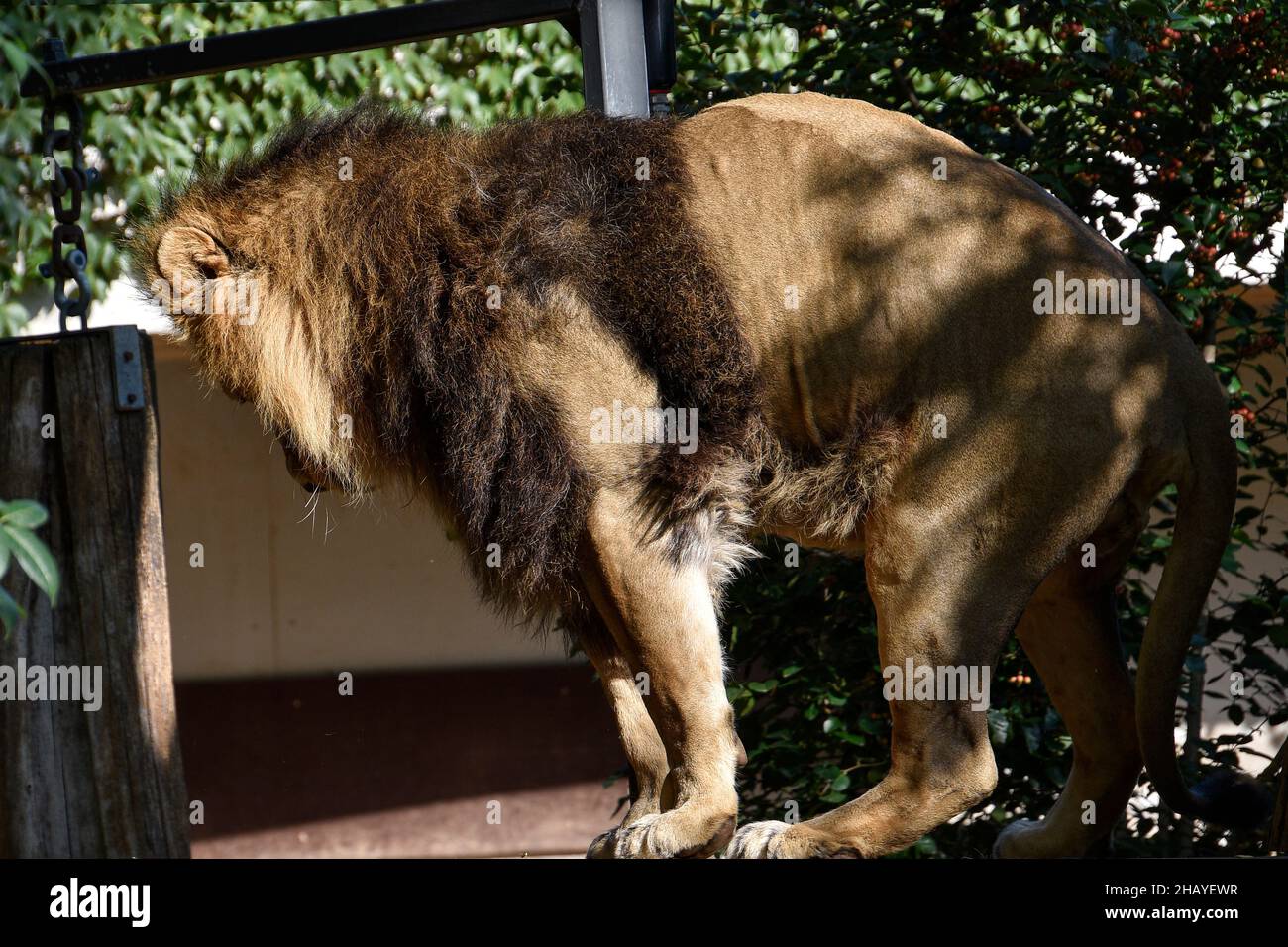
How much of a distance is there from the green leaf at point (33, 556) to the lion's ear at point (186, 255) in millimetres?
1513

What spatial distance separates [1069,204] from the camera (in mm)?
4387

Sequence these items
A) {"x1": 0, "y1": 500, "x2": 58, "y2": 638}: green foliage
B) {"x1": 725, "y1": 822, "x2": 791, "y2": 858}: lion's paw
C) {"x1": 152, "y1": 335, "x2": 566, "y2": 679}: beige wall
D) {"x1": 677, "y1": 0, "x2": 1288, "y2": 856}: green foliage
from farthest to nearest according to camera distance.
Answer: {"x1": 152, "y1": 335, "x2": 566, "y2": 679}: beige wall → {"x1": 677, "y1": 0, "x2": 1288, "y2": 856}: green foliage → {"x1": 725, "y1": 822, "x2": 791, "y2": 858}: lion's paw → {"x1": 0, "y1": 500, "x2": 58, "y2": 638}: green foliage

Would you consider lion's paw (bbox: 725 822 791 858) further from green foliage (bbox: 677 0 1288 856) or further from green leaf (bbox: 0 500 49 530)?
green leaf (bbox: 0 500 49 530)

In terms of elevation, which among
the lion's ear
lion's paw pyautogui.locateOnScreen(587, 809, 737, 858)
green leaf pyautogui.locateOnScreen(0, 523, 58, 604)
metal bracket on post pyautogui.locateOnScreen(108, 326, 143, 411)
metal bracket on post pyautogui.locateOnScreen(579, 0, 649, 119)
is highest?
metal bracket on post pyautogui.locateOnScreen(579, 0, 649, 119)

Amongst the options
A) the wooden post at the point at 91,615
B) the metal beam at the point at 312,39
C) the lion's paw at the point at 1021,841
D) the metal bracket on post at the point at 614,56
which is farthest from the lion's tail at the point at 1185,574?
the wooden post at the point at 91,615

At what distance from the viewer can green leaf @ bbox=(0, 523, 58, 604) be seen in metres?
2.02

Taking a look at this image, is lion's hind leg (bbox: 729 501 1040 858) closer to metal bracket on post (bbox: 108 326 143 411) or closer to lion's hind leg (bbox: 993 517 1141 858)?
lion's hind leg (bbox: 993 517 1141 858)

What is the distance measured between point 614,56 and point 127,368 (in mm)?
1502

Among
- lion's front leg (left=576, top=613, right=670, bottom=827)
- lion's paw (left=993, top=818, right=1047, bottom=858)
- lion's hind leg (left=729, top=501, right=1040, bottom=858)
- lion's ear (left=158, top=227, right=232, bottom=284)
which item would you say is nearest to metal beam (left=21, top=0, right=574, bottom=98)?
lion's ear (left=158, top=227, right=232, bottom=284)

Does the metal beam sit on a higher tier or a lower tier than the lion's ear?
higher

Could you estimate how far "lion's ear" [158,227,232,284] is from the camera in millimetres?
3490

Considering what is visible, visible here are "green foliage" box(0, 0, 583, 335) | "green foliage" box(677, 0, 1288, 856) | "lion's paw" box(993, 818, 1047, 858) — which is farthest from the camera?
"green foliage" box(0, 0, 583, 335)

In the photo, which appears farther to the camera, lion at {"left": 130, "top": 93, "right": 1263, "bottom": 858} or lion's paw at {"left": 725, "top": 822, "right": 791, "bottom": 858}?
lion's paw at {"left": 725, "top": 822, "right": 791, "bottom": 858}

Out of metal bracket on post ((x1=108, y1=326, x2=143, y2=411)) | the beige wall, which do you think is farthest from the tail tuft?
the beige wall
